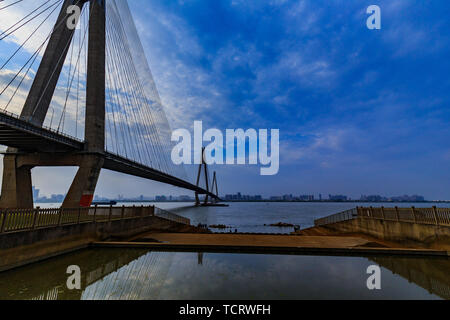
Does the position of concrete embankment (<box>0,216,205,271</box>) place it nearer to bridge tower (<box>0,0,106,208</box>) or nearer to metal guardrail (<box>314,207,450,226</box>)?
bridge tower (<box>0,0,106,208</box>)

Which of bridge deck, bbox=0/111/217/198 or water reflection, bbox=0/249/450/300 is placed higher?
bridge deck, bbox=0/111/217/198

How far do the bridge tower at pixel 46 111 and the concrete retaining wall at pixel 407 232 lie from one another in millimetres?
26568

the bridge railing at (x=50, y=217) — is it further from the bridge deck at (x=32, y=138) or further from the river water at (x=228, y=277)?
the bridge deck at (x=32, y=138)

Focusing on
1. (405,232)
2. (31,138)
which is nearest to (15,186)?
(31,138)

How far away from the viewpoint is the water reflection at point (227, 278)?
486cm

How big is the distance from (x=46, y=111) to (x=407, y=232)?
33233 millimetres

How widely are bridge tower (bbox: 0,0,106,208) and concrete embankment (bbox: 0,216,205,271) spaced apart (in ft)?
39.6

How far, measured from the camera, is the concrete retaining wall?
973 cm

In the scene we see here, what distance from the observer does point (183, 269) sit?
6.50m

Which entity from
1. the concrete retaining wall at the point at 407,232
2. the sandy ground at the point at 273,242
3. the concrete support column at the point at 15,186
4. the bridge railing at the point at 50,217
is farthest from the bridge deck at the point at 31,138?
the concrete retaining wall at the point at 407,232
